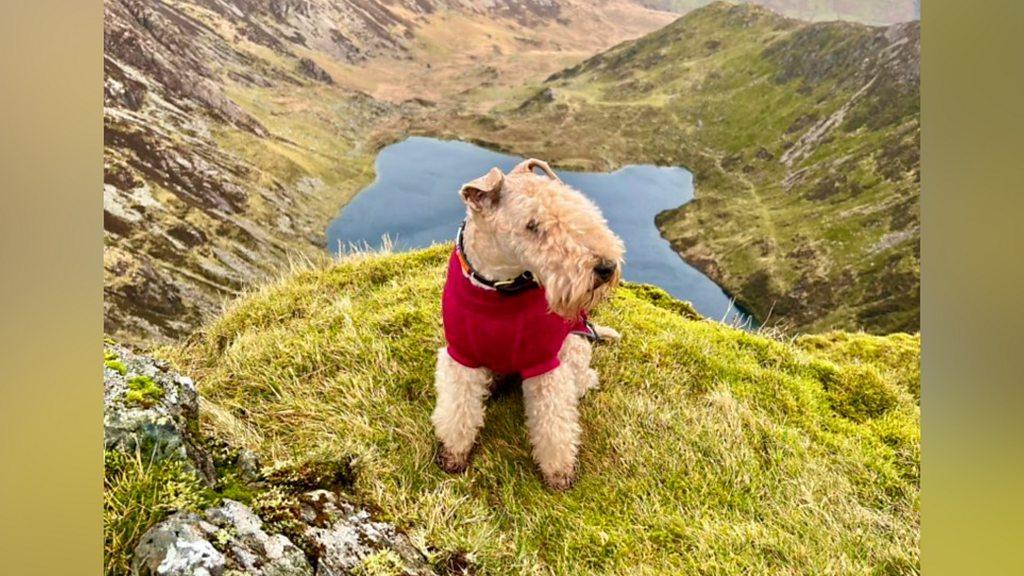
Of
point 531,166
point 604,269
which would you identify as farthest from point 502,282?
point 531,166

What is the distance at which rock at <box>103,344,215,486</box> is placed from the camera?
168cm

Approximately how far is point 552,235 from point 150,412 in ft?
5.28

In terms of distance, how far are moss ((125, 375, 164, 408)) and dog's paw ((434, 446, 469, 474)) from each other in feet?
4.20

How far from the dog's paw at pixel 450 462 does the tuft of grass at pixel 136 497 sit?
3.92 feet

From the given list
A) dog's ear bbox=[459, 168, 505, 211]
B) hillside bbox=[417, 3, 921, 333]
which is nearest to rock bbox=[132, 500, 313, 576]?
dog's ear bbox=[459, 168, 505, 211]

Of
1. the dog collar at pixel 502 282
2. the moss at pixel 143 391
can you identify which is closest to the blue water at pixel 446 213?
the dog collar at pixel 502 282

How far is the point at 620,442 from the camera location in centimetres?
286

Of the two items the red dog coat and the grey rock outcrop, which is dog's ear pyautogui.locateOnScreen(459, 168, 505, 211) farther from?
the grey rock outcrop

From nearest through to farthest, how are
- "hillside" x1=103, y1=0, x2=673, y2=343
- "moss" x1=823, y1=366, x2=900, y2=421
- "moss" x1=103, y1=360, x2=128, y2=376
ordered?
"moss" x1=103, y1=360, x2=128, y2=376 → "moss" x1=823, y1=366, x2=900, y2=421 → "hillside" x1=103, y1=0, x2=673, y2=343

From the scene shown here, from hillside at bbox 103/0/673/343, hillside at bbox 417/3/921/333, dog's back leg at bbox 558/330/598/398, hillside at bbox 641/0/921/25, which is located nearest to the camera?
dog's back leg at bbox 558/330/598/398

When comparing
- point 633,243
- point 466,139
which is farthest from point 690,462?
point 466,139

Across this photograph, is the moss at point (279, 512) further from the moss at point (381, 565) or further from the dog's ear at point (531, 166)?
the dog's ear at point (531, 166)
